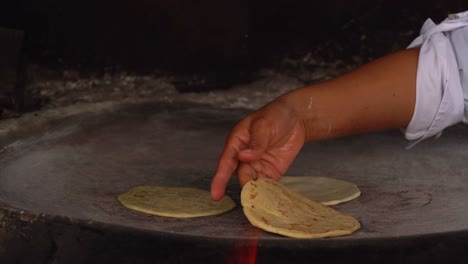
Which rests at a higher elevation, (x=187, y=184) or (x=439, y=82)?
(x=439, y=82)

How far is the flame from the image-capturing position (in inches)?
60.7

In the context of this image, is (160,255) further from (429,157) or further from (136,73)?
(136,73)

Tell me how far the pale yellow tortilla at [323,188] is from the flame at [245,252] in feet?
1.46

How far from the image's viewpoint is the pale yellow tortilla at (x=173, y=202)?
6.07 ft

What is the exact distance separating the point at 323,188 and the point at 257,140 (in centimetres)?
29

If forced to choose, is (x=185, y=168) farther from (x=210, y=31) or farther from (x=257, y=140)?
A: (x=210, y=31)

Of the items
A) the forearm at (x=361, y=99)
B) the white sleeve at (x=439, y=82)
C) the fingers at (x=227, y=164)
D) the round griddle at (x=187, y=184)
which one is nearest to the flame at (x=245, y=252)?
the round griddle at (x=187, y=184)

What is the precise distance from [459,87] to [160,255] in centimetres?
101

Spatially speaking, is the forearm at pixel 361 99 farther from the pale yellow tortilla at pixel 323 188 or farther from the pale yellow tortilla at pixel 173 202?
the pale yellow tortilla at pixel 173 202

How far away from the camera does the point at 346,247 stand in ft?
5.08

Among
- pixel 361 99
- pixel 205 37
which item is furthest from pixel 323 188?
pixel 205 37

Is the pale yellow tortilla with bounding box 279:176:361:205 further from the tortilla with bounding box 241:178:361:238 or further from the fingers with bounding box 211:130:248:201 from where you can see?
the fingers with bounding box 211:130:248:201

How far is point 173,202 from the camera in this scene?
1.92 meters

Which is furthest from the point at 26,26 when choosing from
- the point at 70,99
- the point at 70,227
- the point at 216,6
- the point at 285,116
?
the point at 70,227
